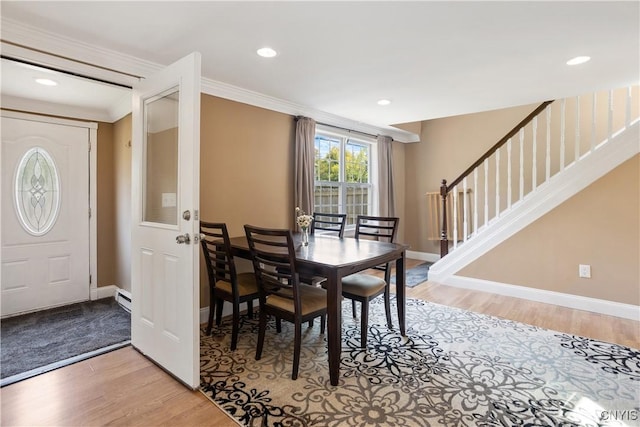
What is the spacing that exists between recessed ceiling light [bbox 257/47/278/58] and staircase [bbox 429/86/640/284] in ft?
9.90

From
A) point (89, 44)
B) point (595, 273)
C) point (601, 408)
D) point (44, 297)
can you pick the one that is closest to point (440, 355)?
point (601, 408)

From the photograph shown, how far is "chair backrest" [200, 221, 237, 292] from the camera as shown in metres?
2.46

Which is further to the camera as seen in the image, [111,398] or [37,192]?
[37,192]

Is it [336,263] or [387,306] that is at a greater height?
[336,263]

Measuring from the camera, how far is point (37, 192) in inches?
134

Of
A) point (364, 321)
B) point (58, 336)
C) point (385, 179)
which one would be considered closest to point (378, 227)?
point (364, 321)

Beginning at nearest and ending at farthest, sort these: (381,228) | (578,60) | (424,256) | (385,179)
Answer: (578,60), (381,228), (385,179), (424,256)

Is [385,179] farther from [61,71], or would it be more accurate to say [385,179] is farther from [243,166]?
[61,71]

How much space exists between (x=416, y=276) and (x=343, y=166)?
6.64ft

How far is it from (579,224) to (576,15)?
7.89ft

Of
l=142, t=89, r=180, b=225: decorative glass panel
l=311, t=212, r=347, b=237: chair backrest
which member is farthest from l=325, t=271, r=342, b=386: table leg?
l=311, t=212, r=347, b=237: chair backrest

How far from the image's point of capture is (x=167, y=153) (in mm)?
2279

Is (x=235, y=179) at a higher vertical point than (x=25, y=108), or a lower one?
lower

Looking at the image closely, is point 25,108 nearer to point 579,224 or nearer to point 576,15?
point 576,15
